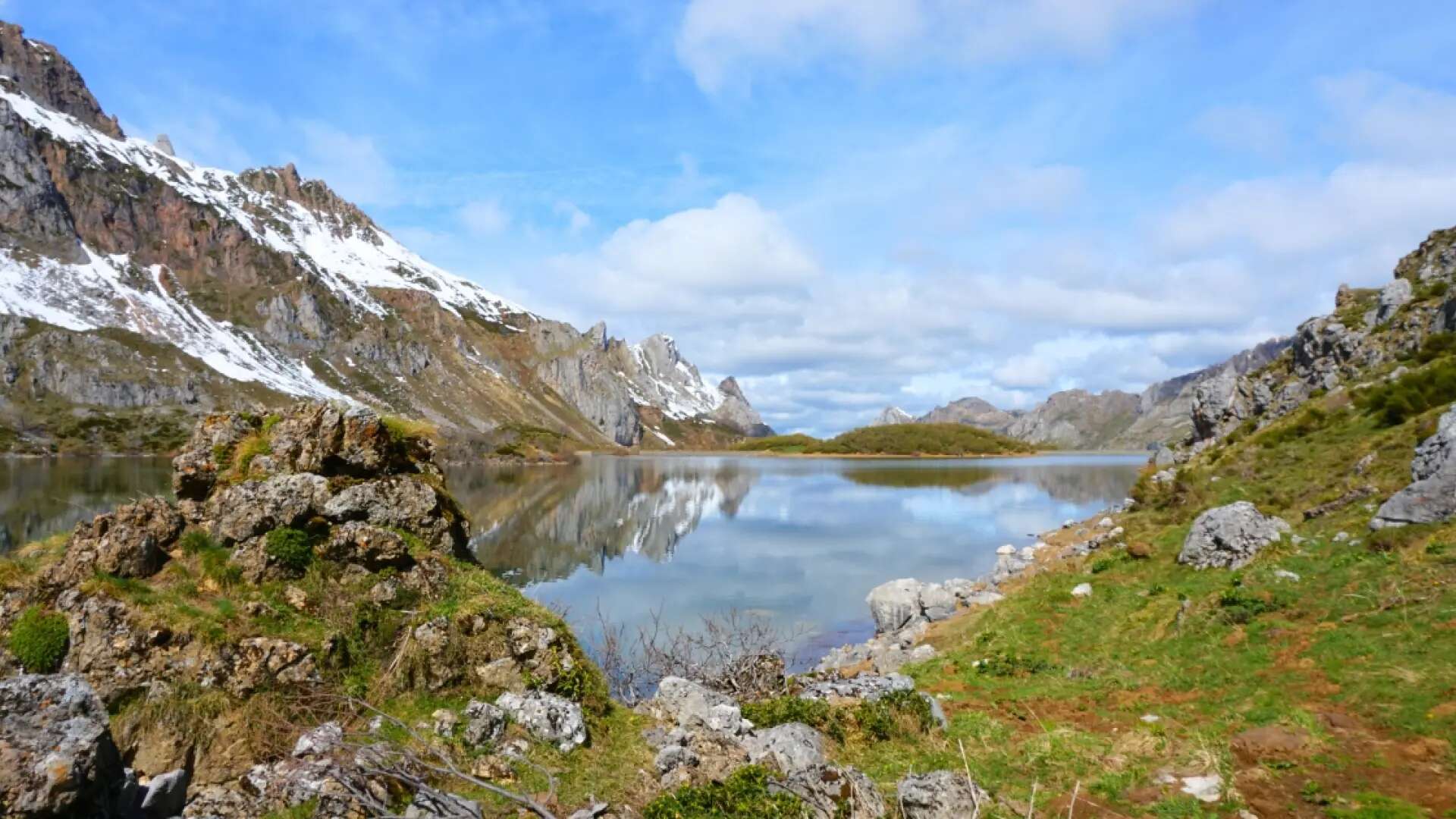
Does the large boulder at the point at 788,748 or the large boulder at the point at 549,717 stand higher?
the large boulder at the point at 549,717

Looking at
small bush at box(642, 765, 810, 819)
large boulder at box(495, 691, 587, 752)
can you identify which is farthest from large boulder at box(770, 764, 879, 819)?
large boulder at box(495, 691, 587, 752)

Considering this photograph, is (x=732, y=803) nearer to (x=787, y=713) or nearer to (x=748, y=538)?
(x=787, y=713)

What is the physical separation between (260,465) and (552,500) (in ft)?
186

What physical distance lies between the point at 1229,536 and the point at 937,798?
49.1 ft

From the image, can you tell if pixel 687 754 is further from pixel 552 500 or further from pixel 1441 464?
pixel 552 500

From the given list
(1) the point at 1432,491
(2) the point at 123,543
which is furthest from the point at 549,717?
(1) the point at 1432,491

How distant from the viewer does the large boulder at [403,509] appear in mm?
13547

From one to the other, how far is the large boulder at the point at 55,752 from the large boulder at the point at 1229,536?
876 inches

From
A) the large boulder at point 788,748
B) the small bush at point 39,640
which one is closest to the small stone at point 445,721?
the large boulder at point 788,748

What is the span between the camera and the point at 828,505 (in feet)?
234

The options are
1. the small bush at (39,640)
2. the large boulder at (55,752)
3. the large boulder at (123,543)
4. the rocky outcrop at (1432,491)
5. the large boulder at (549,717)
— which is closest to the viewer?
the large boulder at (55,752)

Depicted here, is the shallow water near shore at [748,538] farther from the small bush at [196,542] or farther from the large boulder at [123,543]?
the large boulder at [123,543]

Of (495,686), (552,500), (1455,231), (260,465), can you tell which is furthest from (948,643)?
(552,500)

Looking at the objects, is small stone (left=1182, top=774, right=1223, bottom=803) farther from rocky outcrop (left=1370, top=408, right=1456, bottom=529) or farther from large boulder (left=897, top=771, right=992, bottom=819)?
rocky outcrop (left=1370, top=408, right=1456, bottom=529)
